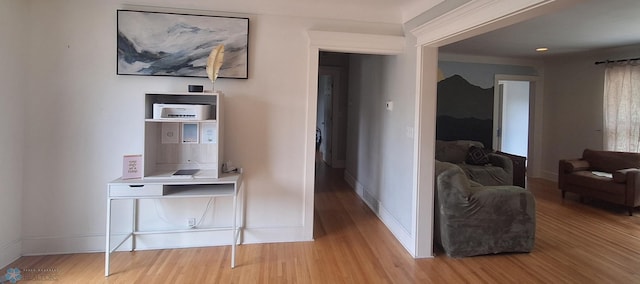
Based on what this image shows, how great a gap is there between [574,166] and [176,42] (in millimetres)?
5581

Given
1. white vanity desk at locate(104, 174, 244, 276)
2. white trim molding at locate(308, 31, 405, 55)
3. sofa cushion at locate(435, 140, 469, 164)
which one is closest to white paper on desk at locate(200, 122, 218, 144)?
white vanity desk at locate(104, 174, 244, 276)

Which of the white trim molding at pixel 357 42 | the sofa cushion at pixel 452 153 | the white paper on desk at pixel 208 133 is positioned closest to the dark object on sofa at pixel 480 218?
the white trim molding at pixel 357 42

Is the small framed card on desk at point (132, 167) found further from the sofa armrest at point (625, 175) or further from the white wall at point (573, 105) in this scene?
the white wall at point (573, 105)

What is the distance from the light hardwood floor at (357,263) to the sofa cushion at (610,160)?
1483mm

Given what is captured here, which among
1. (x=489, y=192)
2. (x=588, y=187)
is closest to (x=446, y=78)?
(x=588, y=187)

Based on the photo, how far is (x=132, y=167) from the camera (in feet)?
8.14

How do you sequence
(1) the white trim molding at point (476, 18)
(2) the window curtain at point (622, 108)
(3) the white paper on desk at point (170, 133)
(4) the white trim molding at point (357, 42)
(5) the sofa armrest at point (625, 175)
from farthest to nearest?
(2) the window curtain at point (622, 108) → (5) the sofa armrest at point (625, 175) → (4) the white trim molding at point (357, 42) → (3) the white paper on desk at point (170, 133) → (1) the white trim molding at point (476, 18)

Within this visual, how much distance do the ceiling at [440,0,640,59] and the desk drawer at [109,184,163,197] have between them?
11.8ft

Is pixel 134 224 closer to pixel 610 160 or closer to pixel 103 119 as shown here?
pixel 103 119

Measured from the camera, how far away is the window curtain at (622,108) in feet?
15.5

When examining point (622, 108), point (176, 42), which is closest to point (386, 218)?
point (176, 42)

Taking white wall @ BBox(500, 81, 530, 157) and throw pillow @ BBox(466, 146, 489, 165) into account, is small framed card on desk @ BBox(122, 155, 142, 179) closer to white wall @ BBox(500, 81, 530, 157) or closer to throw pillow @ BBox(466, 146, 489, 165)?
throw pillow @ BBox(466, 146, 489, 165)

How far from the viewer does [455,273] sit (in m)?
2.53

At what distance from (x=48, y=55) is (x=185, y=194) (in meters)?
1.64
